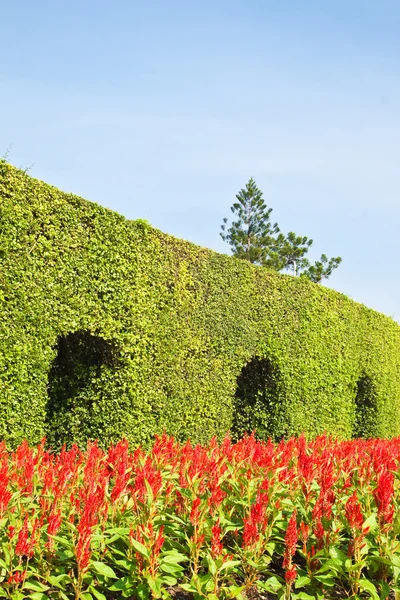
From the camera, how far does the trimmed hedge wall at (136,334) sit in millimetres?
8680

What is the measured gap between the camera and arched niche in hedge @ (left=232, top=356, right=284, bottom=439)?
45.0ft

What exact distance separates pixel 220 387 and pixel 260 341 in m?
1.82

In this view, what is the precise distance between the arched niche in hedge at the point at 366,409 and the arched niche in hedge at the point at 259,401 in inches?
206

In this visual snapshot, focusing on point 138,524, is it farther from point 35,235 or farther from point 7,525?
point 35,235

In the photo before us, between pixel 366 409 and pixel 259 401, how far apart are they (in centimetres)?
606

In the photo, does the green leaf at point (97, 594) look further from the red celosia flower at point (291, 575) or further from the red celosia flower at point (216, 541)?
the red celosia flower at point (291, 575)

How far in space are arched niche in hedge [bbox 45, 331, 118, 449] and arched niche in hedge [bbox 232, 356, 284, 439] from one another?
4508 mm

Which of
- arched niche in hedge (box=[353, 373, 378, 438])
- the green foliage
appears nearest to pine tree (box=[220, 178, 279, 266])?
the green foliage

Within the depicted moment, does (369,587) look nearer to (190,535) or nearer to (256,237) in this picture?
(190,535)

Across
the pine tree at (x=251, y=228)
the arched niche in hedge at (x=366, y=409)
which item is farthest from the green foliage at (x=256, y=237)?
the arched niche in hedge at (x=366, y=409)

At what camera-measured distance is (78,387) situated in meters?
9.88

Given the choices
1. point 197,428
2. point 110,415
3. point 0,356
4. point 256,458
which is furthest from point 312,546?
point 197,428

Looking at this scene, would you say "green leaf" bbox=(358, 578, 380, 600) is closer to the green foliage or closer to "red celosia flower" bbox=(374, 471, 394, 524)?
"red celosia flower" bbox=(374, 471, 394, 524)

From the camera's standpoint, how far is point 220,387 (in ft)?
39.4
